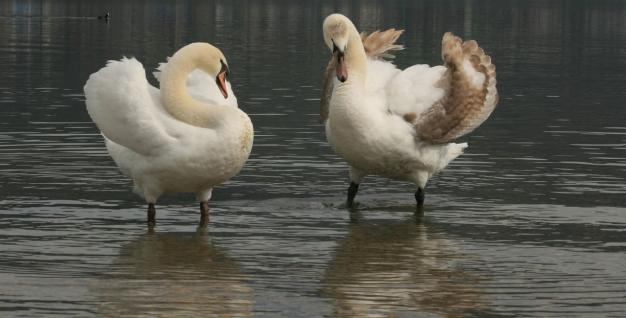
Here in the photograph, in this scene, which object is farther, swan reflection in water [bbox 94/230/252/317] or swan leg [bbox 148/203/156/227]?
swan leg [bbox 148/203/156/227]

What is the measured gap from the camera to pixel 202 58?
45.3 feet

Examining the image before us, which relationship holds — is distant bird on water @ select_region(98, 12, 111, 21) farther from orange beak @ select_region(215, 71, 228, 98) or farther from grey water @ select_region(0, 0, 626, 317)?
orange beak @ select_region(215, 71, 228, 98)

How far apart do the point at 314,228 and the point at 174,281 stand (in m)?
2.93

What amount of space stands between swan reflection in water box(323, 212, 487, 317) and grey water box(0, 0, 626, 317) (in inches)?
1.0

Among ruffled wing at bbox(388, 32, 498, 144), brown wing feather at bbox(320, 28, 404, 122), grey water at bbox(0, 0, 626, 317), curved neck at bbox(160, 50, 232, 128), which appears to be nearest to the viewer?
grey water at bbox(0, 0, 626, 317)

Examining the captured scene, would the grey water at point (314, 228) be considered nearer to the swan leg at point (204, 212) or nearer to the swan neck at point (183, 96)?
the swan leg at point (204, 212)

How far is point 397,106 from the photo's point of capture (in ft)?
50.1

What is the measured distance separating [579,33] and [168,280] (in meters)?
56.8

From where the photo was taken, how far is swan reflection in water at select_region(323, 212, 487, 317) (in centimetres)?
1068

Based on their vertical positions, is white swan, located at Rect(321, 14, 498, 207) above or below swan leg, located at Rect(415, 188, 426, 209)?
above

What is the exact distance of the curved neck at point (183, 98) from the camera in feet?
44.4

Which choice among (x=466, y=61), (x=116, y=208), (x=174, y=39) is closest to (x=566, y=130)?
(x=466, y=61)

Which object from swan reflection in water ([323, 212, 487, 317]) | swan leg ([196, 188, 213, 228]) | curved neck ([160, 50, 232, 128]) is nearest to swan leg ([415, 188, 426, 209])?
swan reflection in water ([323, 212, 487, 317])

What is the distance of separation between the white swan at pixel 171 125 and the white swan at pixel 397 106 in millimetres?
1503
